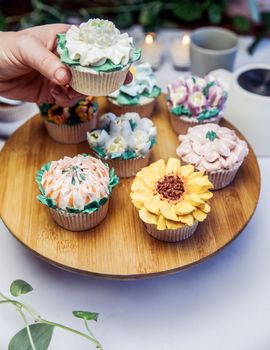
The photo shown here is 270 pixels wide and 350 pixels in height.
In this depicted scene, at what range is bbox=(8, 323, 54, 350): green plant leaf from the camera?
2.85 feet

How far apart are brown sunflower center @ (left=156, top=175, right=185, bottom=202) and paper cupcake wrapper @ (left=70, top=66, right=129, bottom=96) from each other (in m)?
0.20

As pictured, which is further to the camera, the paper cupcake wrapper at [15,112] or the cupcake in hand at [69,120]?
the paper cupcake wrapper at [15,112]

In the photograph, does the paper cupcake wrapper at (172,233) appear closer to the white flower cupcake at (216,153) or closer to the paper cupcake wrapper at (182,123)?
the white flower cupcake at (216,153)

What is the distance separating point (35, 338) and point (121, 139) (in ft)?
1.41

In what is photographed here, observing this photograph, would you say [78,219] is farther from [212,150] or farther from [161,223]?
[212,150]

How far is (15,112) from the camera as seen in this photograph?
54.9 inches

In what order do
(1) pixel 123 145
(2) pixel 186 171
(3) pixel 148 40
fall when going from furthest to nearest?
(3) pixel 148 40, (1) pixel 123 145, (2) pixel 186 171

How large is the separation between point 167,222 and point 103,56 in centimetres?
32

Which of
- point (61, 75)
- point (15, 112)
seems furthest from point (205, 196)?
point (15, 112)

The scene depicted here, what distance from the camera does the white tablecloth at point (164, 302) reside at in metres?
0.92

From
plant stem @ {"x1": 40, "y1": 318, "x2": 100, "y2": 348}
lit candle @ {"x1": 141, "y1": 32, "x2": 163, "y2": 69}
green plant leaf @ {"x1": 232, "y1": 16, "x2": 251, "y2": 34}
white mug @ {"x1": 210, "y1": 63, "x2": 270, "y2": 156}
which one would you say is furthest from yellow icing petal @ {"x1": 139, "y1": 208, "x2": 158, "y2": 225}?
green plant leaf @ {"x1": 232, "y1": 16, "x2": 251, "y2": 34}

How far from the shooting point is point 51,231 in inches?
38.5

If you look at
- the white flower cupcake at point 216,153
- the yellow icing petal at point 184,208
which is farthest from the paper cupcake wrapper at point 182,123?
the yellow icing petal at point 184,208

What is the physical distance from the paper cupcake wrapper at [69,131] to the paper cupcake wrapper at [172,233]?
319 mm
